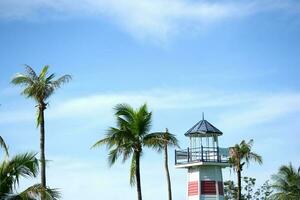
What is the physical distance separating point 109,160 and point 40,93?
5274 mm

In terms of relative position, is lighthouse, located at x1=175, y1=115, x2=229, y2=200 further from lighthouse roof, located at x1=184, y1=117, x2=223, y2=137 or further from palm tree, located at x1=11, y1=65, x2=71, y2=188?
palm tree, located at x1=11, y1=65, x2=71, y2=188

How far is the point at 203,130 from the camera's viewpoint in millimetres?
52000

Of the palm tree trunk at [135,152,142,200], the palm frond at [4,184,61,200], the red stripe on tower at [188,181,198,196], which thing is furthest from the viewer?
the red stripe on tower at [188,181,198,196]

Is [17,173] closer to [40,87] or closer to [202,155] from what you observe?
[40,87]

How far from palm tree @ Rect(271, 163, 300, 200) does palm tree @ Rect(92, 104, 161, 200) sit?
2217 cm

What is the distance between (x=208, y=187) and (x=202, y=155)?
2.47m

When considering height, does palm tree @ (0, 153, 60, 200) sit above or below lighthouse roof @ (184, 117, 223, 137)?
below

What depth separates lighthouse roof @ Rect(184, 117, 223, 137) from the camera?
52.0m

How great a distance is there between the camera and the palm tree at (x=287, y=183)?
56562mm

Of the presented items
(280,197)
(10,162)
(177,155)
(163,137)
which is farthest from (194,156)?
(10,162)

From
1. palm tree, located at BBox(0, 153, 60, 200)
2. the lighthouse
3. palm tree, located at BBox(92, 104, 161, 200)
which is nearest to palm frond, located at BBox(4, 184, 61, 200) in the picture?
palm tree, located at BBox(0, 153, 60, 200)

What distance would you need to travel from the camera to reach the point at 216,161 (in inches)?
2039

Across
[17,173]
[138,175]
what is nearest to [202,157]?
[138,175]

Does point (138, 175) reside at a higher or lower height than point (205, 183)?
higher
